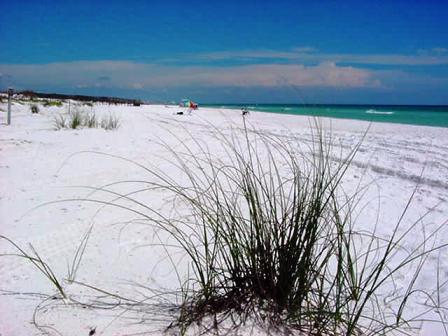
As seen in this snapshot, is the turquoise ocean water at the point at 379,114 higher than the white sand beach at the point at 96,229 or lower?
higher

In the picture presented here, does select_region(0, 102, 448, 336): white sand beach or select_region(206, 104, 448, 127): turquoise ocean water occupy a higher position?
select_region(206, 104, 448, 127): turquoise ocean water

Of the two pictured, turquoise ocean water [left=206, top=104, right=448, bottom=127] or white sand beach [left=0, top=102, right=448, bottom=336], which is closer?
white sand beach [left=0, top=102, right=448, bottom=336]

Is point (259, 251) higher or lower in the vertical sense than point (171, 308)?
higher

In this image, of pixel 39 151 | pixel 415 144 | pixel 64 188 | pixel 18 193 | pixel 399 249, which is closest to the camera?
pixel 399 249

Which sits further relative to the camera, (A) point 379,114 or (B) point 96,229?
(A) point 379,114

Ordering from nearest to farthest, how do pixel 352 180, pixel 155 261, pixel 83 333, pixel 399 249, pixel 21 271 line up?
pixel 83 333 → pixel 21 271 → pixel 155 261 → pixel 399 249 → pixel 352 180

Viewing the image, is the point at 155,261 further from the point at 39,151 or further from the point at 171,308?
the point at 39,151

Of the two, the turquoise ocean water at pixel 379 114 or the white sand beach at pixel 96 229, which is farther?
the turquoise ocean water at pixel 379 114

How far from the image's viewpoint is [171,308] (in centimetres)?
150

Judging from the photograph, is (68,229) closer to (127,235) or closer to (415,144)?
(127,235)

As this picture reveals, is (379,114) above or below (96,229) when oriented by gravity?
above

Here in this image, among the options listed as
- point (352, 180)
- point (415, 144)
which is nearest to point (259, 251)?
point (352, 180)

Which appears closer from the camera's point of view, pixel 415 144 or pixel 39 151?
pixel 39 151

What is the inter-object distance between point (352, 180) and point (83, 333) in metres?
3.38
